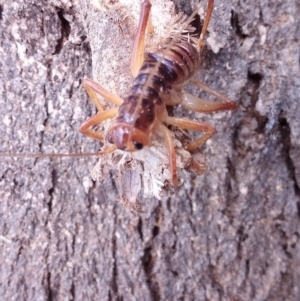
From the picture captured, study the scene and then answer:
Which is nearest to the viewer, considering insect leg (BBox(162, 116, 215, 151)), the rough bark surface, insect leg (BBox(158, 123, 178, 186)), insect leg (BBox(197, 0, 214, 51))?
insect leg (BBox(158, 123, 178, 186))

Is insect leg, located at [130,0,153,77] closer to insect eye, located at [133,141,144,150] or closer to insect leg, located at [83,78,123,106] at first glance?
insect leg, located at [83,78,123,106]

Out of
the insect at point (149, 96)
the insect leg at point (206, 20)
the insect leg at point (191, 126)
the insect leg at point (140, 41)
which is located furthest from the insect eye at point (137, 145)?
the insect leg at point (206, 20)

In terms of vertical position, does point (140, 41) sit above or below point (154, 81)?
above

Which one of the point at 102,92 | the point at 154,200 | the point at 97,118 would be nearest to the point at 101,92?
the point at 102,92

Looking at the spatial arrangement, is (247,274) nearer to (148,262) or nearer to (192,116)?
(148,262)

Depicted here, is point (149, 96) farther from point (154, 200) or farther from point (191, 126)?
point (154, 200)

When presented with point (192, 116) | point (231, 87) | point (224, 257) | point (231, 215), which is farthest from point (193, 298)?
point (231, 87)

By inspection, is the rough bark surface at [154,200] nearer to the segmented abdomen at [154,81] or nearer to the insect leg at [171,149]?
the segmented abdomen at [154,81]

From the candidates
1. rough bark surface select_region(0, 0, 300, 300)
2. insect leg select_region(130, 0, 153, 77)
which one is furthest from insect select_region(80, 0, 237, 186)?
rough bark surface select_region(0, 0, 300, 300)
